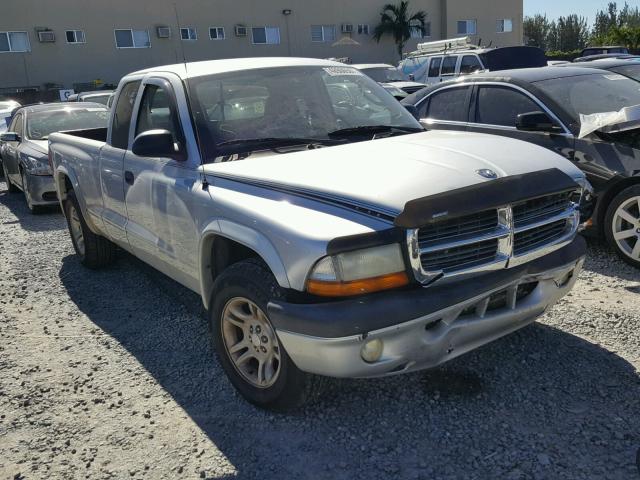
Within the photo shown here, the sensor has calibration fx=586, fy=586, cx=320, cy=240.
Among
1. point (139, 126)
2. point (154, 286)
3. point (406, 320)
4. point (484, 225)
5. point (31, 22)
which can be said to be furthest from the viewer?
point (31, 22)

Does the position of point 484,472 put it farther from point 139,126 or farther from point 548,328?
point 139,126

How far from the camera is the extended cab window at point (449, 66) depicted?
54.2ft

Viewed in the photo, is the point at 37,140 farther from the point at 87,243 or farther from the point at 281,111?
the point at 281,111

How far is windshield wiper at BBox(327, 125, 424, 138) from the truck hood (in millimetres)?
220

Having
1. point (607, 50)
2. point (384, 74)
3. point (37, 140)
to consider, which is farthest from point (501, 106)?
point (607, 50)

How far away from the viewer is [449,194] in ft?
8.89

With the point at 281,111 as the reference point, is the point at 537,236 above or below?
below

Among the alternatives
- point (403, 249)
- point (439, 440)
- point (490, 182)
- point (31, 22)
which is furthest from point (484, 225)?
point (31, 22)

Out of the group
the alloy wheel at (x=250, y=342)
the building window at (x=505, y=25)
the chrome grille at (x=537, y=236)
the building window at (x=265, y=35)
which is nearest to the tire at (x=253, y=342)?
the alloy wheel at (x=250, y=342)

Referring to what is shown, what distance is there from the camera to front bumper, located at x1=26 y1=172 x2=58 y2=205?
854 centimetres

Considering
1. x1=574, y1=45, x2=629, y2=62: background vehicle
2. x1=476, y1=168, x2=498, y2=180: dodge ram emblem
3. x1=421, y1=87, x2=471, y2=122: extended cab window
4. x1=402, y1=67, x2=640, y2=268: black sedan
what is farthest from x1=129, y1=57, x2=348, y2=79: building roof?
x1=574, y1=45, x2=629, y2=62: background vehicle

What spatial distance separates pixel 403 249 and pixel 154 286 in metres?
3.43

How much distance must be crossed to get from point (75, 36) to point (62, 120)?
22.2 m

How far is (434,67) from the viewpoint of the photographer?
57.2 ft
